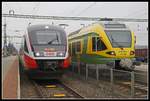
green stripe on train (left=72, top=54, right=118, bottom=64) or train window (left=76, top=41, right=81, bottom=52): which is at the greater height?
train window (left=76, top=41, right=81, bottom=52)

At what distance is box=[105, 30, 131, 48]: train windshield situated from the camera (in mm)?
21438

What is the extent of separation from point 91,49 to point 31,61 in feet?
17.1

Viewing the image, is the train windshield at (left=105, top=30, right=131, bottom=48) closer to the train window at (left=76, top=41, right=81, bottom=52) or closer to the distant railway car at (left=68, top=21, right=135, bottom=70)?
the distant railway car at (left=68, top=21, right=135, bottom=70)

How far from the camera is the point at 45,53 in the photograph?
18594mm

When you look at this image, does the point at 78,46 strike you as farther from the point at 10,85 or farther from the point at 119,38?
the point at 10,85

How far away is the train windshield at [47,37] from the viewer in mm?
19172

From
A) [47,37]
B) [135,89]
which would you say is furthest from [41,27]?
[135,89]

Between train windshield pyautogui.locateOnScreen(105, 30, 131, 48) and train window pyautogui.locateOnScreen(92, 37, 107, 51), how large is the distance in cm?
57

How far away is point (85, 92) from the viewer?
15.8 meters

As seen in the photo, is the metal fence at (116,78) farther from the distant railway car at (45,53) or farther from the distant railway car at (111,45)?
the distant railway car at (45,53)

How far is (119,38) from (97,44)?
52.0 inches

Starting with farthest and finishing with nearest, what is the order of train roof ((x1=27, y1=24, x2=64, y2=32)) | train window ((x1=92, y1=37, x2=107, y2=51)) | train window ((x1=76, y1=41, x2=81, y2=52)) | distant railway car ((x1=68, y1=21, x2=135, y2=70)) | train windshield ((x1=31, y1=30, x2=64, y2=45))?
train window ((x1=76, y1=41, x2=81, y2=52)) → train window ((x1=92, y1=37, x2=107, y2=51)) → distant railway car ((x1=68, y1=21, x2=135, y2=70)) → train roof ((x1=27, y1=24, x2=64, y2=32)) → train windshield ((x1=31, y1=30, x2=64, y2=45))

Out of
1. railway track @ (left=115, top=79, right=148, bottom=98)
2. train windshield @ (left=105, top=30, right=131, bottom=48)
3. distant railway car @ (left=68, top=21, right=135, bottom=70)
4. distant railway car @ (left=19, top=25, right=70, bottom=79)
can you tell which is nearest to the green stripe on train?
distant railway car @ (left=68, top=21, right=135, bottom=70)

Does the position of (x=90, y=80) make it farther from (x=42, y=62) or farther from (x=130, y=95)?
(x=130, y=95)
